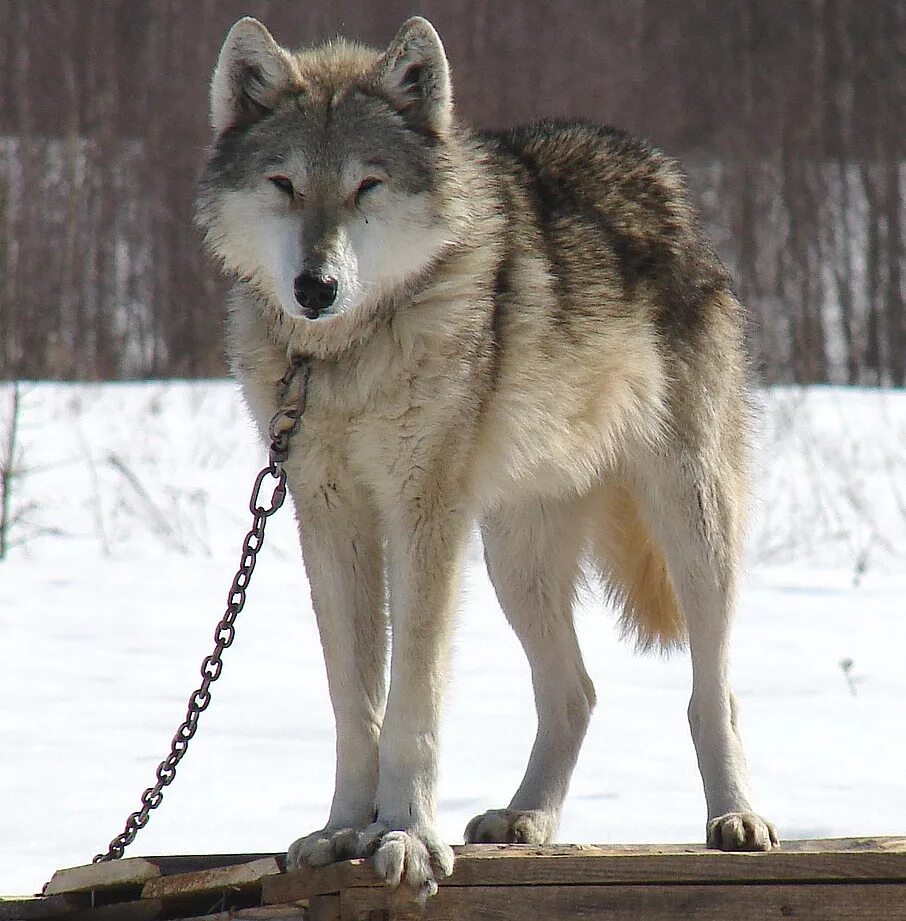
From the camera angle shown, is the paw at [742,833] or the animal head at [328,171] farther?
the paw at [742,833]

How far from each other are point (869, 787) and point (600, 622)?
7.98ft

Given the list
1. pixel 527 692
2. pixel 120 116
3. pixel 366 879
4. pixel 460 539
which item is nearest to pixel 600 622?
pixel 527 692

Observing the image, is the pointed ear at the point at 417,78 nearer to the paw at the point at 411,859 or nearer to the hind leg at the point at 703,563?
the hind leg at the point at 703,563

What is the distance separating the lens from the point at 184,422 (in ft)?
36.6

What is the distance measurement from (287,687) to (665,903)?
3.01 meters

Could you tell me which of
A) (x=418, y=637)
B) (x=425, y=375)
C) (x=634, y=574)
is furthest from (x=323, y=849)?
(x=634, y=574)

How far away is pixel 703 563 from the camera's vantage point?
3914 mm

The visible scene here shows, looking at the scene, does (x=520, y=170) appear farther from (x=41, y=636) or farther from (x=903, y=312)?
(x=903, y=312)

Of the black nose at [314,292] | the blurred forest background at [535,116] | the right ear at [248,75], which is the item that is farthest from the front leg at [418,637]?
the blurred forest background at [535,116]

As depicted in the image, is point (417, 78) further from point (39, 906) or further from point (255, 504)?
point (39, 906)

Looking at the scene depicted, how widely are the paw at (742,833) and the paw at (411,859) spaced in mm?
702

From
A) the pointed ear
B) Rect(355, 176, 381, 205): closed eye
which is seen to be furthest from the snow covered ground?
the pointed ear

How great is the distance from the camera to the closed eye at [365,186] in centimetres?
327

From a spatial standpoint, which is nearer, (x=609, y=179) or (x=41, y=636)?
(x=609, y=179)
